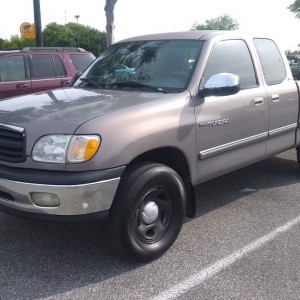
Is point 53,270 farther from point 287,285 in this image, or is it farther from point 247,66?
point 247,66

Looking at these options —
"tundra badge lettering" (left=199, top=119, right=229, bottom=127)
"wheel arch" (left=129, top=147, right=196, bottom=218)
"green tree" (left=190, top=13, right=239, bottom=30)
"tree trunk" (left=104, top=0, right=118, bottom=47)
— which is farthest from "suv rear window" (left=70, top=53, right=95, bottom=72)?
"green tree" (left=190, top=13, right=239, bottom=30)

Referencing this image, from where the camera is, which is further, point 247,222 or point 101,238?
point 247,222

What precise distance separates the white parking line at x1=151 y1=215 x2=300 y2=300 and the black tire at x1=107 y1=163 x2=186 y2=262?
40 cm

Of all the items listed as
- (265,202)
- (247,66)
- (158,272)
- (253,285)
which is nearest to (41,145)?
(158,272)

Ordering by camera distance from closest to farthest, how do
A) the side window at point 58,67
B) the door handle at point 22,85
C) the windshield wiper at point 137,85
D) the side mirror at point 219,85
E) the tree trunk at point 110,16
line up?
1. the side mirror at point 219,85
2. the windshield wiper at point 137,85
3. the door handle at point 22,85
4. the side window at point 58,67
5. the tree trunk at point 110,16

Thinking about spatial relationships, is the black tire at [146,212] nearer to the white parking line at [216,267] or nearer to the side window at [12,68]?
the white parking line at [216,267]

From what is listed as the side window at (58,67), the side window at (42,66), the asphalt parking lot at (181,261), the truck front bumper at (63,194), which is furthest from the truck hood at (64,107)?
the side window at (58,67)

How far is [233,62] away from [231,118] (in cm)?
66

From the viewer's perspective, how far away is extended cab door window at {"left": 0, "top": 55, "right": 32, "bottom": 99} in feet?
27.0

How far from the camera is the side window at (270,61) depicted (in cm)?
489

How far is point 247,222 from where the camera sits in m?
4.39

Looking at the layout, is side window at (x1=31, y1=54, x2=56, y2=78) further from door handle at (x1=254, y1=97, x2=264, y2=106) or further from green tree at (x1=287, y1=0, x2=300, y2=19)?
green tree at (x1=287, y1=0, x2=300, y2=19)

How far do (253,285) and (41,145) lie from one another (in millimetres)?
1806

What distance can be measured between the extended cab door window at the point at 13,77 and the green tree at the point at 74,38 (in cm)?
2961
